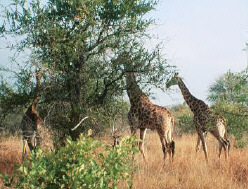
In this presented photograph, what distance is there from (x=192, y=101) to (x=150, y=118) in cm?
213

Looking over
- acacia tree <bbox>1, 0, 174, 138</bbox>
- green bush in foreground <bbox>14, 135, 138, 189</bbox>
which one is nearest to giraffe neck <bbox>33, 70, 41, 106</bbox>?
acacia tree <bbox>1, 0, 174, 138</bbox>

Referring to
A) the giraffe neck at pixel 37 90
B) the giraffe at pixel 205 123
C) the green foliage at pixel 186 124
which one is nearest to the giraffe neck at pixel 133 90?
the giraffe at pixel 205 123

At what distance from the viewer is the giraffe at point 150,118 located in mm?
9625

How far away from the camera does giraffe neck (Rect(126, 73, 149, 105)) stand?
8.77 metres

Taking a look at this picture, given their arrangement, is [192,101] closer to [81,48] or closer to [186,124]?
[81,48]

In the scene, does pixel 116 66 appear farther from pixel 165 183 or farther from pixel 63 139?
pixel 165 183

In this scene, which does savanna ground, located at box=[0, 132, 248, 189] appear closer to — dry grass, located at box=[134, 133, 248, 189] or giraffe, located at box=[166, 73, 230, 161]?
dry grass, located at box=[134, 133, 248, 189]

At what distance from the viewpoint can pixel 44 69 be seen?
7.63 metres

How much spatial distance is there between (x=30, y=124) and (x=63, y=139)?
36.0 inches

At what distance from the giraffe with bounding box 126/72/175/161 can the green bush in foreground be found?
502 cm

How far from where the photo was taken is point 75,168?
411 cm

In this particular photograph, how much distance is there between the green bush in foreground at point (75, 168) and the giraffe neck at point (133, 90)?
428 cm

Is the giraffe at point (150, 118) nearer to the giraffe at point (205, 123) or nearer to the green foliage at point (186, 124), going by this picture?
the giraffe at point (205, 123)

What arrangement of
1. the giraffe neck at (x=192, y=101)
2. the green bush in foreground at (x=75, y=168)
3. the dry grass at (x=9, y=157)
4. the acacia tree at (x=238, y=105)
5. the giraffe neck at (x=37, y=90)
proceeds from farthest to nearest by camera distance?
1. the giraffe neck at (x=192, y=101)
2. the dry grass at (x=9, y=157)
3. the giraffe neck at (x=37, y=90)
4. the acacia tree at (x=238, y=105)
5. the green bush in foreground at (x=75, y=168)
